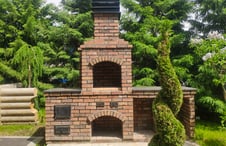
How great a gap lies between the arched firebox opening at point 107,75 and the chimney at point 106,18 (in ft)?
3.53

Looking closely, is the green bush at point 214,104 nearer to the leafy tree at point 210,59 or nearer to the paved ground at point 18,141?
the leafy tree at point 210,59

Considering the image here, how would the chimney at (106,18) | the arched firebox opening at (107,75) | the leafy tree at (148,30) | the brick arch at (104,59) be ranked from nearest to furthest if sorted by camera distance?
the brick arch at (104,59) < the chimney at (106,18) < the arched firebox opening at (107,75) < the leafy tree at (148,30)

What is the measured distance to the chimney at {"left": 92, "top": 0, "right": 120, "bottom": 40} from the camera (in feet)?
17.6

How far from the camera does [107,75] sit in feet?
20.4

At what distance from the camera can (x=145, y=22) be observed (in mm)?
8328

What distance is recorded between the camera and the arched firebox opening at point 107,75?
20.3ft

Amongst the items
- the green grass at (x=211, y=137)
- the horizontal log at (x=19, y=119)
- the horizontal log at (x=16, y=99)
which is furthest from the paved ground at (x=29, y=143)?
the horizontal log at (x=16, y=99)

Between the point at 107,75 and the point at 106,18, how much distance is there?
1.64 m

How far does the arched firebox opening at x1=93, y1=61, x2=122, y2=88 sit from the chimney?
108 centimetres

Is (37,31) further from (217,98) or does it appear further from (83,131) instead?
(217,98)

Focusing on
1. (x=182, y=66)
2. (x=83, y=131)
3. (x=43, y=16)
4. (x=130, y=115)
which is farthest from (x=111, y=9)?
(x=43, y=16)

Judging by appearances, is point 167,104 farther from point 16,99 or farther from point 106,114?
point 16,99

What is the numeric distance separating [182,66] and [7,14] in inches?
320

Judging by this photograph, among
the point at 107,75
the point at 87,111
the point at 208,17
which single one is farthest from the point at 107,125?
the point at 208,17
